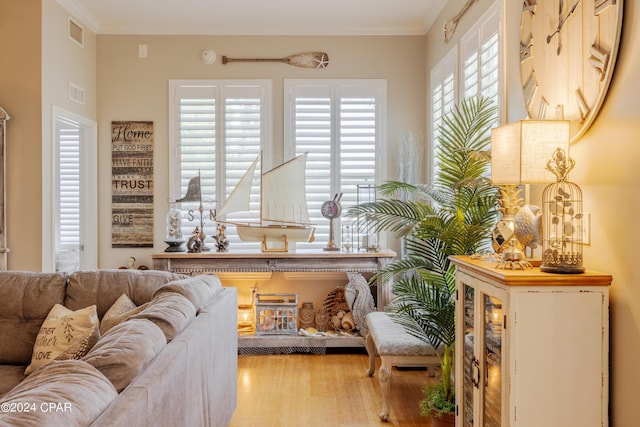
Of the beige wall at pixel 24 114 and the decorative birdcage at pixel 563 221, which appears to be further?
the beige wall at pixel 24 114

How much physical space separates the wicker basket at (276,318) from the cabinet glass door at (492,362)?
8.35ft

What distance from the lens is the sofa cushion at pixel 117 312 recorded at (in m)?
2.37

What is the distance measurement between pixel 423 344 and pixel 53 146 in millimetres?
3180

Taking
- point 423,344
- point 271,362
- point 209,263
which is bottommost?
point 271,362

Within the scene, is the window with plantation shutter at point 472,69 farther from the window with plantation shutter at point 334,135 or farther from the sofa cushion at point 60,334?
the sofa cushion at point 60,334

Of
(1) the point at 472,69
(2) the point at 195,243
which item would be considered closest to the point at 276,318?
(2) the point at 195,243

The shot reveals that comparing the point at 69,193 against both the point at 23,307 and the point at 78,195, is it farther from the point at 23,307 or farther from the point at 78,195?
the point at 23,307

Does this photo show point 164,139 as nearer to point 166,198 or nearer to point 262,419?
point 166,198

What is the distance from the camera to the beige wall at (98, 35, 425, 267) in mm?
4742

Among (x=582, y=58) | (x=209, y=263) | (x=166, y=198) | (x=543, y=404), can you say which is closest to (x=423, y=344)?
(x=543, y=404)

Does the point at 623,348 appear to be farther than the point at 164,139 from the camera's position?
No

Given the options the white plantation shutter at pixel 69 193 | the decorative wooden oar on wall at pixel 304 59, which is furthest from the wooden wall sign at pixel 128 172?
the decorative wooden oar on wall at pixel 304 59

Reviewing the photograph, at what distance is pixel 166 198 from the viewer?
4.76 m

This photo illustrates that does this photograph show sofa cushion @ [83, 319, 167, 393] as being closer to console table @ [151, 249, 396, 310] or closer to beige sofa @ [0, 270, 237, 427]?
beige sofa @ [0, 270, 237, 427]
